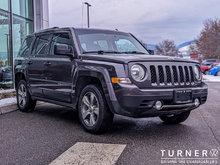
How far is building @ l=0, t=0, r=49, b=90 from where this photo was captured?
11922 mm

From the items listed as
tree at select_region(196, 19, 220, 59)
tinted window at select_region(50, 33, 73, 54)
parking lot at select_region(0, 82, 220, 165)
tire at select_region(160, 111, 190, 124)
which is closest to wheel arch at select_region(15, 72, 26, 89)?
parking lot at select_region(0, 82, 220, 165)

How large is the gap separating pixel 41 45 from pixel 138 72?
308 centimetres

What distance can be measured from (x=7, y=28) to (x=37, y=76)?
6.57 m

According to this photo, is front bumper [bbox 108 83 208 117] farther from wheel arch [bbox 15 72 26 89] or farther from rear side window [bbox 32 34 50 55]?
wheel arch [bbox 15 72 26 89]

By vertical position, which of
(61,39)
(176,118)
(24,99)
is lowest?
(176,118)

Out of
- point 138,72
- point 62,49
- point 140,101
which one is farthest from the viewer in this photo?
point 62,49

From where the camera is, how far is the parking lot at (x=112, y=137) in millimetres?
3793

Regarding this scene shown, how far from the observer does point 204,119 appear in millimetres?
6332

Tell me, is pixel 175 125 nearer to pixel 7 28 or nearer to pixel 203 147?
pixel 203 147

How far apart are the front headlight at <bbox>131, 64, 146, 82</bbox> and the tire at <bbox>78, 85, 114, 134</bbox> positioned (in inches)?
24.9

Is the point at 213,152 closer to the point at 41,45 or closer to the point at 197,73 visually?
the point at 197,73

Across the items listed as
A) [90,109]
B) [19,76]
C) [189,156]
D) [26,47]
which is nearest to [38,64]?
[26,47]

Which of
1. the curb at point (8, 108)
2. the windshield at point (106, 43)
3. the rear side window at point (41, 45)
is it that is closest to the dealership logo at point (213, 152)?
the windshield at point (106, 43)

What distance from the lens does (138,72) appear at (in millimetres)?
4430
